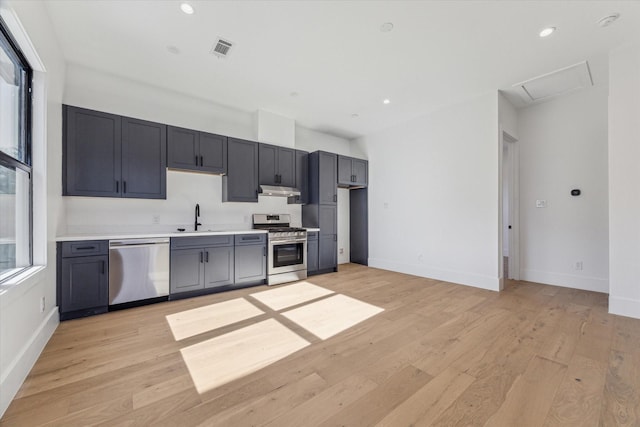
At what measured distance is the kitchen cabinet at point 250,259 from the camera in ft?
13.1

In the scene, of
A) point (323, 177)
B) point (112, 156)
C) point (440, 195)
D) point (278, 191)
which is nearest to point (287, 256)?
point (278, 191)

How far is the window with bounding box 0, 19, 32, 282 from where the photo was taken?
1.86m

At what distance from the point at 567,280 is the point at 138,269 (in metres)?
6.03

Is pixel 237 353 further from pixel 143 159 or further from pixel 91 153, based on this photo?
pixel 91 153

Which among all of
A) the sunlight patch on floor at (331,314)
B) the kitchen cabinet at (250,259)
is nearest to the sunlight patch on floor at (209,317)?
the sunlight patch on floor at (331,314)

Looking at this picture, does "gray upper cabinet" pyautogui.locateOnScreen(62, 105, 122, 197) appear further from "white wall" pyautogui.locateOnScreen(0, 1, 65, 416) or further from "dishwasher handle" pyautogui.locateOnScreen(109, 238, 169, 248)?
"dishwasher handle" pyautogui.locateOnScreen(109, 238, 169, 248)

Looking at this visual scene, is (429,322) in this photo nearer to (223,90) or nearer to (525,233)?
(525,233)

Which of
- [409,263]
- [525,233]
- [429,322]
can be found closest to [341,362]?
[429,322]

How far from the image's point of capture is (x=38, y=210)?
2281mm

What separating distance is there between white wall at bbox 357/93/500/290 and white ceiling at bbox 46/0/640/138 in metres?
0.68

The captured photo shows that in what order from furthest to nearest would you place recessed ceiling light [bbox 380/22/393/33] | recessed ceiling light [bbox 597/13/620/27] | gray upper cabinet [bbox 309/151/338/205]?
gray upper cabinet [bbox 309/151/338/205] < recessed ceiling light [bbox 380/22/393/33] < recessed ceiling light [bbox 597/13/620/27]

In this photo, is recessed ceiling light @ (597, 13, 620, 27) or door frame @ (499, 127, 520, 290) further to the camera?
door frame @ (499, 127, 520, 290)

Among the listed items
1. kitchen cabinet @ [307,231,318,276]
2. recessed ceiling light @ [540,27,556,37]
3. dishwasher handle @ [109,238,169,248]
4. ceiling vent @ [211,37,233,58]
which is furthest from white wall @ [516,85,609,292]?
dishwasher handle @ [109,238,169,248]

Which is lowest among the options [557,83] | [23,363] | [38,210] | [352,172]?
[23,363]
